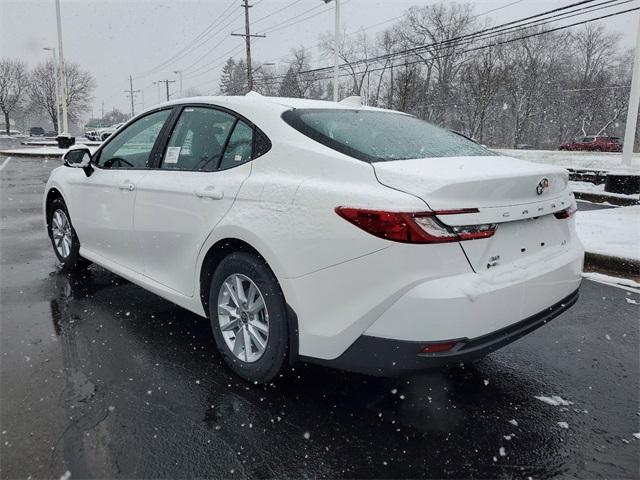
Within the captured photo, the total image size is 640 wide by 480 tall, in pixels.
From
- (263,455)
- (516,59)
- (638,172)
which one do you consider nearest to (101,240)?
(263,455)

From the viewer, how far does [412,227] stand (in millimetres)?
2188

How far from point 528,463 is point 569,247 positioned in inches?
49.0

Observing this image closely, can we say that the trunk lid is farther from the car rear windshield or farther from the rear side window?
the rear side window

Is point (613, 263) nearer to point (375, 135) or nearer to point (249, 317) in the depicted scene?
point (375, 135)

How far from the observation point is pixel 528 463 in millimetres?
2303

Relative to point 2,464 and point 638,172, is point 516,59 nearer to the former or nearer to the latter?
point 638,172

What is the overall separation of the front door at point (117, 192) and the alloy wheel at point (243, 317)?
43.7 inches

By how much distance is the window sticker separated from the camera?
3521mm

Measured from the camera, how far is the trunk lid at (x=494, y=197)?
2.27 m

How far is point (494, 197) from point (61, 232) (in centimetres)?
439

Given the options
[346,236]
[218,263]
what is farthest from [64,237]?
[346,236]

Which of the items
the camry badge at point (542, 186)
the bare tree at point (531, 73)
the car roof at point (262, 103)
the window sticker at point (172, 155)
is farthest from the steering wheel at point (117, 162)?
the bare tree at point (531, 73)

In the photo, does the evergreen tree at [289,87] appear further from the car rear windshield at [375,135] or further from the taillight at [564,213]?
the taillight at [564,213]

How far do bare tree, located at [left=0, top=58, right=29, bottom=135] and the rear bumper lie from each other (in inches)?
3438
